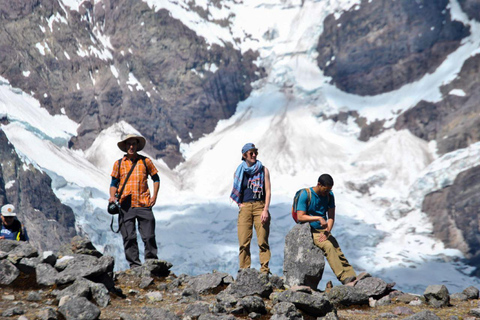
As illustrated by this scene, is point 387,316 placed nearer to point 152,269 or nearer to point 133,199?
point 152,269

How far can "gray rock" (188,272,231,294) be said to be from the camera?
836 cm

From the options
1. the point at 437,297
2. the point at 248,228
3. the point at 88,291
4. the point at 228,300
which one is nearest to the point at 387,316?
the point at 437,297

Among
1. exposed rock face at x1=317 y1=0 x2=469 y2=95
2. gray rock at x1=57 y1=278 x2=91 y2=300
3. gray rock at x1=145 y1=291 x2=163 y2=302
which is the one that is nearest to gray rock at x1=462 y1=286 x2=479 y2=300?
gray rock at x1=145 y1=291 x2=163 y2=302

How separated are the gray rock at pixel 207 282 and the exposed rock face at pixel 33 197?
79.5 metres

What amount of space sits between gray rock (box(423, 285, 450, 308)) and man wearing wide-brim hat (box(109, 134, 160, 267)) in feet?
15.7

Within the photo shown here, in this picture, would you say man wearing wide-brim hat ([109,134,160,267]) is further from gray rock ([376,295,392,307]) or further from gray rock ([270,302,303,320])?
gray rock ([376,295,392,307])

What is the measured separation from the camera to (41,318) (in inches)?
224

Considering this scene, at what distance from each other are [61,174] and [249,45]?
203 ft

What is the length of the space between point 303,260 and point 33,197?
85013 mm

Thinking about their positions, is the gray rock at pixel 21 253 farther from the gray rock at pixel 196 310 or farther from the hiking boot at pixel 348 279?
the hiking boot at pixel 348 279

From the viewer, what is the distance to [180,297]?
26.2 feet

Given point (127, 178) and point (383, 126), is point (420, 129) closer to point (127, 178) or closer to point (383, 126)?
point (383, 126)

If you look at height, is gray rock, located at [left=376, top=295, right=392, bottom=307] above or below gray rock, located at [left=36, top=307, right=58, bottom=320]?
above

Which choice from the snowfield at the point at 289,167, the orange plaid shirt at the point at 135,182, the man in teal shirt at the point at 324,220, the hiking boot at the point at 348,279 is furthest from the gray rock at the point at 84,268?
the snowfield at the point at 289,167
